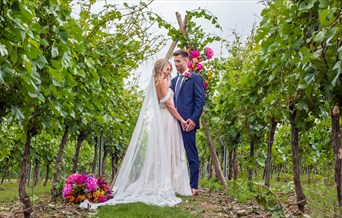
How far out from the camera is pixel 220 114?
332 inches

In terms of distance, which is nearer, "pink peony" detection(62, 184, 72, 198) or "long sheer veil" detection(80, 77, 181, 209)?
"pink peony" detection(62, 184, 72, 198)

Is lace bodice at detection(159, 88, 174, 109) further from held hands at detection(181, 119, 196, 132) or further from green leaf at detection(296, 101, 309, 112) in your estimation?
green leaf at detection(296, 101, 309, 112)

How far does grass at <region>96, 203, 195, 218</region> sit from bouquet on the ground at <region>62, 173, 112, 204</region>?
577mm

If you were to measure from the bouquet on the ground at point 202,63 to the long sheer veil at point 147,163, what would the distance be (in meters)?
1.22

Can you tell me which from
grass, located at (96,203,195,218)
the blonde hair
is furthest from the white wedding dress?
grass, located at (96,203,195,218)

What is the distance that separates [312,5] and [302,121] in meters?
1.67

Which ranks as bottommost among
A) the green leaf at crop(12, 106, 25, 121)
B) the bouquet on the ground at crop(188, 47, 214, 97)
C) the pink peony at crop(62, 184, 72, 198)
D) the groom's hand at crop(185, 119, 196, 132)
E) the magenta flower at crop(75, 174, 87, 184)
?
the pink peony at crop(62, 184, 72, 198)

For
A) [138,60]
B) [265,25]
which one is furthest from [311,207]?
[138,60]

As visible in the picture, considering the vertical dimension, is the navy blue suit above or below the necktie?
below

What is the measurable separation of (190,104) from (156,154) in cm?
102

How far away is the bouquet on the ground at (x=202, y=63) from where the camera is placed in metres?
7.21

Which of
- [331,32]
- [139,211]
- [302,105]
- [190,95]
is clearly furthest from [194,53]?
[331,32]

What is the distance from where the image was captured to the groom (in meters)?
6.30

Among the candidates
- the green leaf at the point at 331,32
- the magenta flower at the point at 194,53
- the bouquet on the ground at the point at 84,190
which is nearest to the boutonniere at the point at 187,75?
the magenta flower at the point at 194,53
